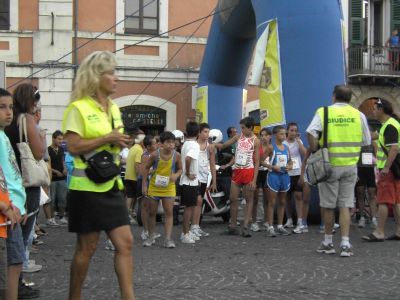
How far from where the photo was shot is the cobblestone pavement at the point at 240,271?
5.86 meters

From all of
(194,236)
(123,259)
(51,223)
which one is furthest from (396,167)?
(51,223)

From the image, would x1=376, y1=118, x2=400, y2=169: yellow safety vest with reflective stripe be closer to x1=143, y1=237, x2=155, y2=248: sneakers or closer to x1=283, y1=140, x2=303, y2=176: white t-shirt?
x1=283, y1=140, x2=303, y2=176: white t-shirt

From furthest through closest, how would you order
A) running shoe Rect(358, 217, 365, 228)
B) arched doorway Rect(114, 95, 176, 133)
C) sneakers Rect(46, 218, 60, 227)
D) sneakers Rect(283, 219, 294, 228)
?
arched doorway Rect(114, 95, 176, 133), sneakers Rect(46, 218, 60, 227), running shoe Rect(358, 217, 365, 228), sneakers Rect(283, 219, 294, 228)

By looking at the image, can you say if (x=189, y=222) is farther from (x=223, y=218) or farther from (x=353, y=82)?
(x=353, y=82)

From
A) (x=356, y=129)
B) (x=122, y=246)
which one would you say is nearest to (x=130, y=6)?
(x=356, y=129)

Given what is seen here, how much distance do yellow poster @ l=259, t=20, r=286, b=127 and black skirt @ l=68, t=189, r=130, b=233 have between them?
636 cm

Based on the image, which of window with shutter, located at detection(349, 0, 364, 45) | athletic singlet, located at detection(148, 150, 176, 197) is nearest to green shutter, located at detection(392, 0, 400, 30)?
window with shutter, located at detection(349, 0, 364, 45)

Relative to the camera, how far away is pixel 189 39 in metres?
20.5

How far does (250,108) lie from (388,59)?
7834 millimetres

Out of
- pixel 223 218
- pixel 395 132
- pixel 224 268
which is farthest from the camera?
pixel 223 218

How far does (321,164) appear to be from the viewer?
7.81 m

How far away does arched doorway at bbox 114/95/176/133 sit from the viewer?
20141 mm

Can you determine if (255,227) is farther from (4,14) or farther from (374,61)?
(374,61)

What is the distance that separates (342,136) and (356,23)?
1934cm
